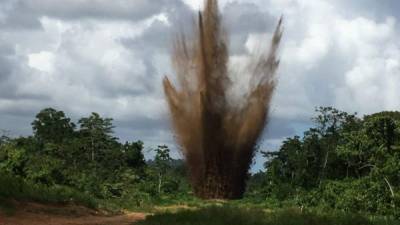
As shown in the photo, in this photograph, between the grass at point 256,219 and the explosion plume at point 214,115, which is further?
the explosion plume at point 214,115

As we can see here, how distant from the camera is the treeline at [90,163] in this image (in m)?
24.7

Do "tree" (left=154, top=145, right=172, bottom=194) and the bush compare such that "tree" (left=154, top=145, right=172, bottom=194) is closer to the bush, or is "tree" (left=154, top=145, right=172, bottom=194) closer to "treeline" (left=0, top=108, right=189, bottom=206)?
"treeline" (left=0, top=108, right=189, bottom=206)

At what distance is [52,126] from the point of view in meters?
43.7

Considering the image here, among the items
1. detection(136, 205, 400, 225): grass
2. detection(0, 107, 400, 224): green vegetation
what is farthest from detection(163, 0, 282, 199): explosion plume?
detection(136, 205, 400, 225): grass

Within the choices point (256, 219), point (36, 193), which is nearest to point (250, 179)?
point (36, 193)

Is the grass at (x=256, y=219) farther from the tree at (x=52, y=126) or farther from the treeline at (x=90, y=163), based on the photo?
the tree at (x=52, y=126)

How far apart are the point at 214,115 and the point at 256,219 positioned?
1348cm

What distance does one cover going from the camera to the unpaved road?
16.4 m

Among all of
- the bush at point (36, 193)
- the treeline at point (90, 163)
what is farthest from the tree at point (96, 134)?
the bush at point (36, 193)

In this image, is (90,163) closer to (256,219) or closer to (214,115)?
(214,115)

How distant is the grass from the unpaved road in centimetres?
133

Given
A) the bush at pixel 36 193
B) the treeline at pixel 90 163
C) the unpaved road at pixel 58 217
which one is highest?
the treeline at pixel 90 163

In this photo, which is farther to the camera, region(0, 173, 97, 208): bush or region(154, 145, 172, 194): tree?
region(154, 145, 172, 194): tree

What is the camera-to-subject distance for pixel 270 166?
102ft
